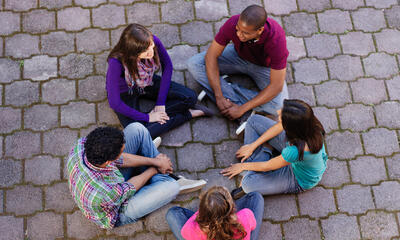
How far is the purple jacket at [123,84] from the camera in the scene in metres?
3.68

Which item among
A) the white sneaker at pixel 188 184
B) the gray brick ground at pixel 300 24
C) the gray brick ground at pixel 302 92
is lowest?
the white sneaker at pixel 188 184

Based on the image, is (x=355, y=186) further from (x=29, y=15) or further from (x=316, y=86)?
(x=29, y=15)

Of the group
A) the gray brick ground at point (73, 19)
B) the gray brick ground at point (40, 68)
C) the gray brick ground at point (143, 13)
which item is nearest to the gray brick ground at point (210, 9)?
the gray brick ground at point (143, 13)

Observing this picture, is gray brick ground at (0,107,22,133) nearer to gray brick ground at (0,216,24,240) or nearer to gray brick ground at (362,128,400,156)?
gray brick ground at (0,216,24,240)

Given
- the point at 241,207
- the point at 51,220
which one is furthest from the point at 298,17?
the point at 51,220

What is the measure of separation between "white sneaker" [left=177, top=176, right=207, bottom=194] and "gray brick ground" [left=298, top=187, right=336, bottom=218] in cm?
97

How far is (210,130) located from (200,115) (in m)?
0.18

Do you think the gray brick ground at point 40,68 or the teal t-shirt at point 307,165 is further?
the gray brick ground at point 40,68

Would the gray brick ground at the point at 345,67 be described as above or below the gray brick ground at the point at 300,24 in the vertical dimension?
below

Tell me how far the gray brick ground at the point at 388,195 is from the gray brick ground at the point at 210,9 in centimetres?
244

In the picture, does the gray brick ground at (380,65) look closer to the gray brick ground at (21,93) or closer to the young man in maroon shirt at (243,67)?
the young man in maroon shirt at (243,67)

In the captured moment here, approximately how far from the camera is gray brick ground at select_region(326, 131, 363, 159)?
13.6ft

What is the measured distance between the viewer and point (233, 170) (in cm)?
396

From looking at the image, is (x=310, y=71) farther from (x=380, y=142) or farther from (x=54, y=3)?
(x=54, y=3)
